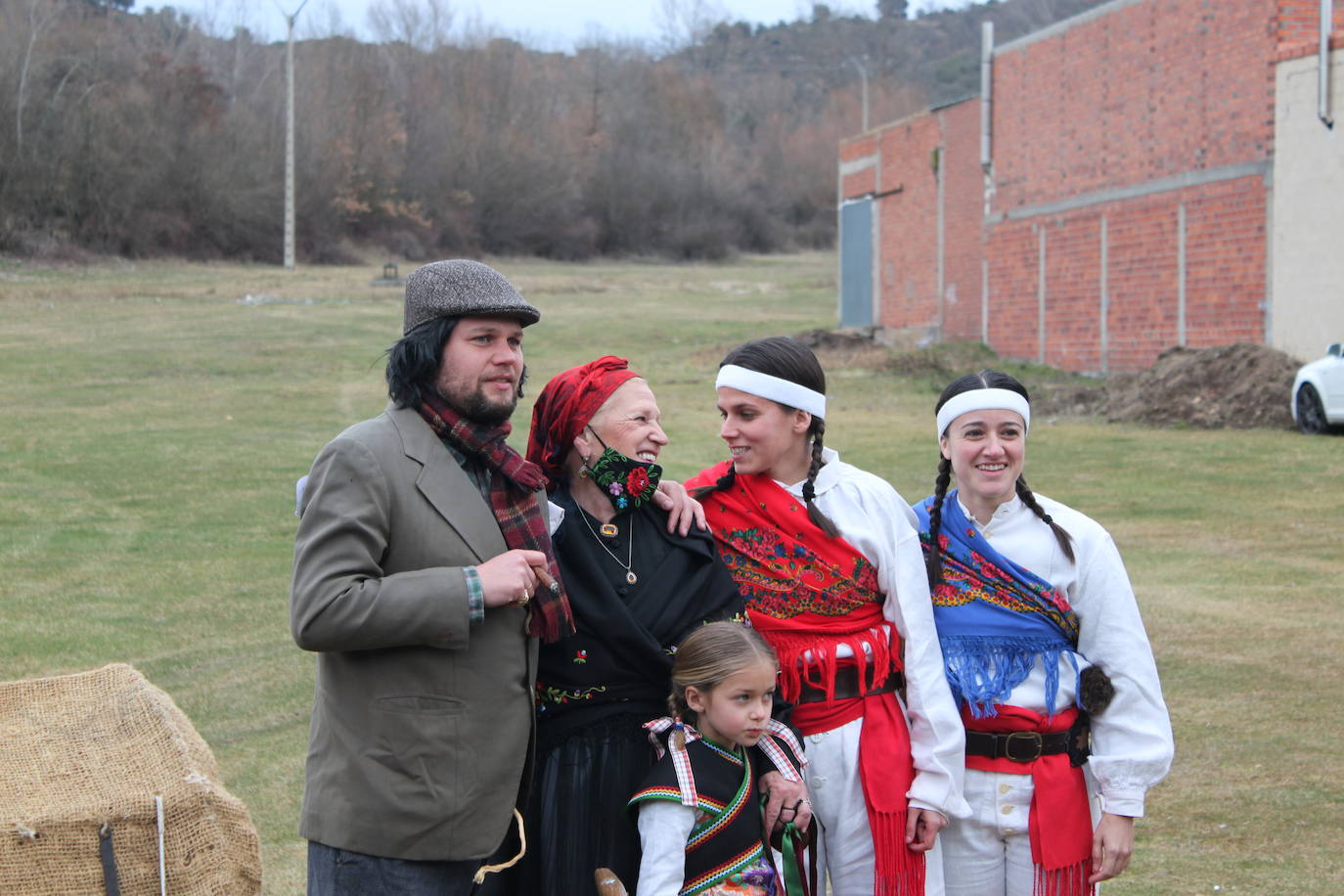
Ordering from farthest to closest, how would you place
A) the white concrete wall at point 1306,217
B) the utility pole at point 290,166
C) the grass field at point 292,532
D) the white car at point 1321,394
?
1. the utility pole at point 290,166
2. the white concrete wall at point 1306,217
3. the white car at point 1321,394
4. the grass field at point 292,532

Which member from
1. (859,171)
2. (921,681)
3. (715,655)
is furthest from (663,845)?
(859,171)

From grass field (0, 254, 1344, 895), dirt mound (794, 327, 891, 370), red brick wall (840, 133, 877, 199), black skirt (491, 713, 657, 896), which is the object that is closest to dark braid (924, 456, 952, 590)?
black skirt (491, 713, 657, 896)

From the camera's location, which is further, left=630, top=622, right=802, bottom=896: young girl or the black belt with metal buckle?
the black belt with metal buckle

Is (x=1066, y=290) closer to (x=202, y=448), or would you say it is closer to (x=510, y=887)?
(x=202, y=448)

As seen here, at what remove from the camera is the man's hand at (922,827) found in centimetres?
300

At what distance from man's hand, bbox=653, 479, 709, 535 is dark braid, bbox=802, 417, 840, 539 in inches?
10.3

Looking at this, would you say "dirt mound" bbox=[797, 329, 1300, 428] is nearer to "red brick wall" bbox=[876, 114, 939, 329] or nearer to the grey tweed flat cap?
"red brick wall" bbox=[876, 114, 939, 329]

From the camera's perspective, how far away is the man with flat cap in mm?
2559

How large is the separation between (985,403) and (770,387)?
1.69 ft

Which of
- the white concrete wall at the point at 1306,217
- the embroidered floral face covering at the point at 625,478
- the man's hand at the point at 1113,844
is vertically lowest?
the man's hand at the point at 1113,844

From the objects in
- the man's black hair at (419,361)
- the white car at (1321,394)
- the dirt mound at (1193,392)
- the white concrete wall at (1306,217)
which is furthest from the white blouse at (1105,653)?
the white concrete wall at (1306,217)

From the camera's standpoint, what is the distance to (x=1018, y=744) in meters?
3.06

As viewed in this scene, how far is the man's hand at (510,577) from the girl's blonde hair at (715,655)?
1.45ft

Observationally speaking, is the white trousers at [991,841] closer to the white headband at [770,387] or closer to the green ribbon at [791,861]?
the green ribbon at [791,861]
